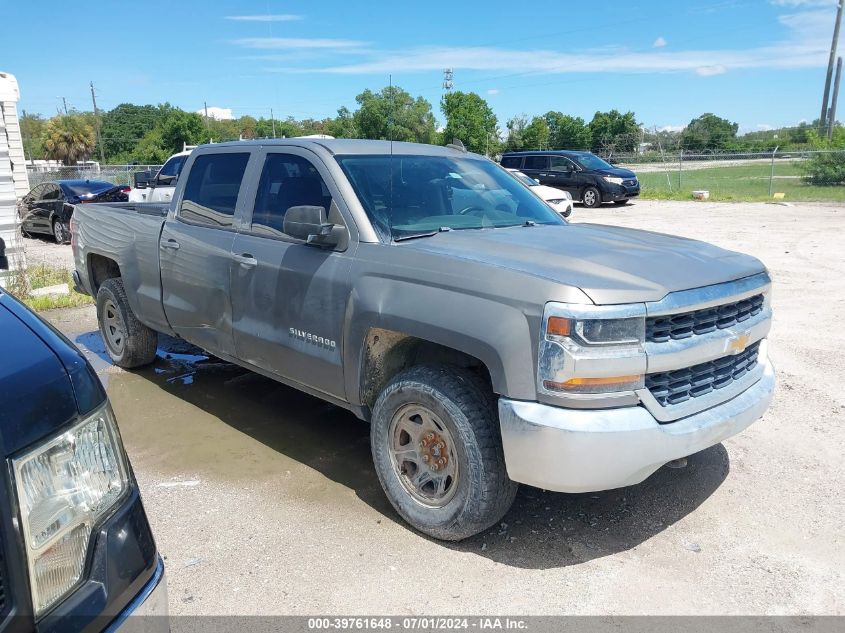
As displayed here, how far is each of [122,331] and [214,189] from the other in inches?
78.2

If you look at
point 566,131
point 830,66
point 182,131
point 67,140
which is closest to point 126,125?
point 67,140

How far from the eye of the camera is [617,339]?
115 inches

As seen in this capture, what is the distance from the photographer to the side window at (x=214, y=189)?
15.7 feet

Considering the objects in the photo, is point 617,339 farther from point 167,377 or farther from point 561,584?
point 167,377

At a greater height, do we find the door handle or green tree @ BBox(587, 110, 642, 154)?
green tree @ BBox(587, 110, 642, 154)

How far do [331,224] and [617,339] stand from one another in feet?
5.75

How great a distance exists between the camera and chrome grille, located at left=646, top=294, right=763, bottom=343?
3.03 metres

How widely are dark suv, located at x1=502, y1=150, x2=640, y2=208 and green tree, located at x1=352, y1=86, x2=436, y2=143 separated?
18.5 meters

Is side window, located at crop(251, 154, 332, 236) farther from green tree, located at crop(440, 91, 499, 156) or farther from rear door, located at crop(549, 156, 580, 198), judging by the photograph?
green tree, located at crop(440, 91, 499, 156)

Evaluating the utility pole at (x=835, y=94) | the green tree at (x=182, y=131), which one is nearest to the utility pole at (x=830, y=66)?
the utility pole at (x=835, y=94)

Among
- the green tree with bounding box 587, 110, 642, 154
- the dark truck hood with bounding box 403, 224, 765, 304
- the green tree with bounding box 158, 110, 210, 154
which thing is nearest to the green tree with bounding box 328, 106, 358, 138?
the dark truck hood with bounding box 403, 224, 765, 304

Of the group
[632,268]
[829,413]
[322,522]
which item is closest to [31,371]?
[322,522]

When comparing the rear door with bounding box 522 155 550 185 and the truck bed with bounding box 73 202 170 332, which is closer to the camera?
the truck bed with bounding box 73 202 170 332

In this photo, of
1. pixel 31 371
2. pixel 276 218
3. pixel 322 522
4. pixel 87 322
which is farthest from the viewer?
pixel 87 322
